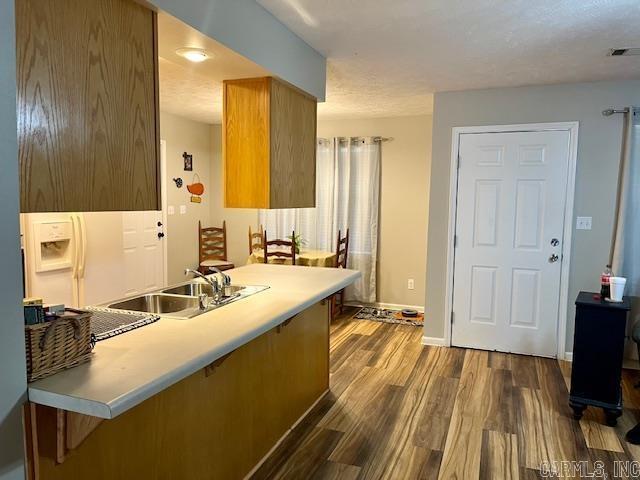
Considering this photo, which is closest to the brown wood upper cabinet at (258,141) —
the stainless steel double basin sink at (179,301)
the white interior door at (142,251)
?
the stainless steel double basin sink at (179,301)

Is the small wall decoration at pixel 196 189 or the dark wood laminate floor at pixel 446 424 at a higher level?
the small wall decoration at pixel 196 189

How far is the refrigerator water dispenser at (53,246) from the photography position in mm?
3656

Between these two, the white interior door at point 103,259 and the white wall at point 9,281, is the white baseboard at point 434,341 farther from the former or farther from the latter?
the white wall at point 9,281

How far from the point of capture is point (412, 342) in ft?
15.0

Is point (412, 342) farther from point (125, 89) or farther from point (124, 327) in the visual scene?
point (125, 89)

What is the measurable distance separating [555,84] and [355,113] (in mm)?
2145

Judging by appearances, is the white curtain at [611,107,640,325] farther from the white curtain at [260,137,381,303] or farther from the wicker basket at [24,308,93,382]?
the wicker basket at [24,308,93,382]

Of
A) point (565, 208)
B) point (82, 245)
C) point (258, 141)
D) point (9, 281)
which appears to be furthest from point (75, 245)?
point (565, 208)

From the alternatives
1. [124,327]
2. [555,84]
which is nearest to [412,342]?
[555,84]

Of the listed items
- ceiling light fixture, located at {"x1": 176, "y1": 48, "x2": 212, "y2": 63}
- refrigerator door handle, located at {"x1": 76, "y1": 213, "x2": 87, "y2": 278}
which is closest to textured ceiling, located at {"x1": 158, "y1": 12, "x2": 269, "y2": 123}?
ceiling light fixture, located at {"x1": 176, "y1": 48, "x2": 212, "y2": 63}

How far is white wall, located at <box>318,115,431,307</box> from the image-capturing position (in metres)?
5.59

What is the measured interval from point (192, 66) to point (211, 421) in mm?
1776

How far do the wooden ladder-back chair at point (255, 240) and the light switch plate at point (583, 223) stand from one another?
3.57 m

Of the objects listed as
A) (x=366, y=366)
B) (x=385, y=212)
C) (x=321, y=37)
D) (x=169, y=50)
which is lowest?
(x=366, y=366)
